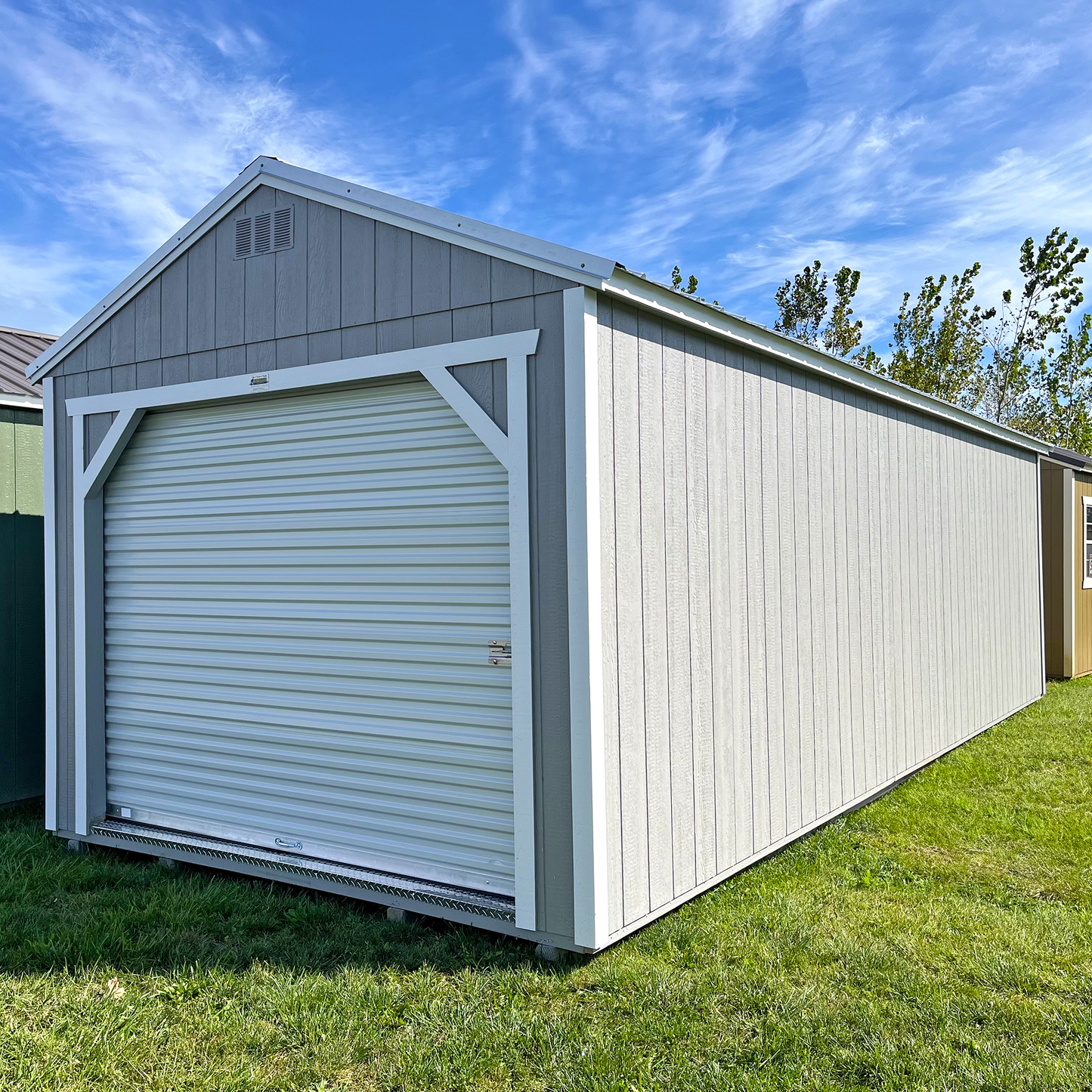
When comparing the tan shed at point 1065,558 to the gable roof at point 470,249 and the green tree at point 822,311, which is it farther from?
the green tree at point 822,311

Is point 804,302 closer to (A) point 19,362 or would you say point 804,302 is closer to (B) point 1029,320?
(B) point 1029,320

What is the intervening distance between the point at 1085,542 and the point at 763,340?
846 cm

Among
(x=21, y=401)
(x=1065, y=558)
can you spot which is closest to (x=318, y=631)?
(x=21, y=401)

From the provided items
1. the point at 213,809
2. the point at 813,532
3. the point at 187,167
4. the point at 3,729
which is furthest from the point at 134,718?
the point at 187,167

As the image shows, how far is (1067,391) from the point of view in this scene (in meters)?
21.7

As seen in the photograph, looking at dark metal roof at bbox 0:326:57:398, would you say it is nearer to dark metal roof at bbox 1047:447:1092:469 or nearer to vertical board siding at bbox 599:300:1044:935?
vertical board siding at bbox 599:300:1044:935

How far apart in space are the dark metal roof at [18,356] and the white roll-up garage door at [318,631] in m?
1.86

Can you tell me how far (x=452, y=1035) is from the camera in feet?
9.90

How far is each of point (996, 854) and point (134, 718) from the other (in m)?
4.53

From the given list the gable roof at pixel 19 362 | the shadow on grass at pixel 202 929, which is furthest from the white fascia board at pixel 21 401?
the shadow on grass at pixel 202 929

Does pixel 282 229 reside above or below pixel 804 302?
below

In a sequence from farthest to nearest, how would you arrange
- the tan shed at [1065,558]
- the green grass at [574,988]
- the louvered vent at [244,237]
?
the tan shed at [1065,558] < the louvered vent at [244,237] < the green grass at [574,988]

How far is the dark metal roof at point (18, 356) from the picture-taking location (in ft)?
20.9

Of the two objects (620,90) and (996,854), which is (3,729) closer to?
(996,854)
